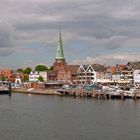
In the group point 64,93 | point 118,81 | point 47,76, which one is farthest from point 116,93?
point 47,76

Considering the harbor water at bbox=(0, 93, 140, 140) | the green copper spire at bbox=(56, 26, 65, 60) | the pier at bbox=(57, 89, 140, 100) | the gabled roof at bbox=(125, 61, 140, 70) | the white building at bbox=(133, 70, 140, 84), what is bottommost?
the harbor water at bbox=(0, 93, 140, 140)

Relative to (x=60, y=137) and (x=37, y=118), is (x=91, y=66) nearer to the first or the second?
(x=37, y=118)

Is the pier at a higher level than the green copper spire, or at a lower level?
lower

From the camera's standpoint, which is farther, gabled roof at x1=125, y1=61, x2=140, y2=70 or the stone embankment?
gabled roof at x1=125, y1=61, x2=140, y2=70

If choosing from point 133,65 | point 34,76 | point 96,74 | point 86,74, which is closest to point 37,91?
point 96,74

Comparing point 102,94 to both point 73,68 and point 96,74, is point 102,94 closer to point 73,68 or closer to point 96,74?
point 96,74

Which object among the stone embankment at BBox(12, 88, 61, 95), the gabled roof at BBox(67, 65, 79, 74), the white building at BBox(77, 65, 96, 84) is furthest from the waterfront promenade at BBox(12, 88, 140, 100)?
the gabled roof at BBox(67, 65, 79, 74)

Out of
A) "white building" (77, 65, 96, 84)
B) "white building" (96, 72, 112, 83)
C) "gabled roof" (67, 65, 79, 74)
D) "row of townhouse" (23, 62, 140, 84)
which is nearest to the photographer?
"row of townhouse" (23, 62, 140, 84)

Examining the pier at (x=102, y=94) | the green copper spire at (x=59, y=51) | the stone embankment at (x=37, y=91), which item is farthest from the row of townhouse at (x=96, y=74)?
the pier at (x=102, y=94)

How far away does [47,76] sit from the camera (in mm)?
183125

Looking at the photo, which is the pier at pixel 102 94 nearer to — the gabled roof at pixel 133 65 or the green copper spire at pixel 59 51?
the gabled roof at pixel 133 65

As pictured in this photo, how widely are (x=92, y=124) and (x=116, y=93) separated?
50288 mm

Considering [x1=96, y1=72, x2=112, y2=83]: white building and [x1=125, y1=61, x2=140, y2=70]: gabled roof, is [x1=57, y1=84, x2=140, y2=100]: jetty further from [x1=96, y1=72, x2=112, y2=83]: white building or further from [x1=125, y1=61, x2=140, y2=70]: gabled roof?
[x1=96, y1=72, x2=112, y2=83]: white building

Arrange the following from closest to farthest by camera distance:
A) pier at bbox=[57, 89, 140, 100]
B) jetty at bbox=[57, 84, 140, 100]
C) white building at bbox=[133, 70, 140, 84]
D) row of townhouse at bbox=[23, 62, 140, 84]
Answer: pier at bbox=[57, 89, 140, 100] < jetty at bbox=[57, 84, 140, 100] < white building at bbox=[133, 70, 140, 84] < row of townhouse at bbox=[23, 62, 140, 84]
